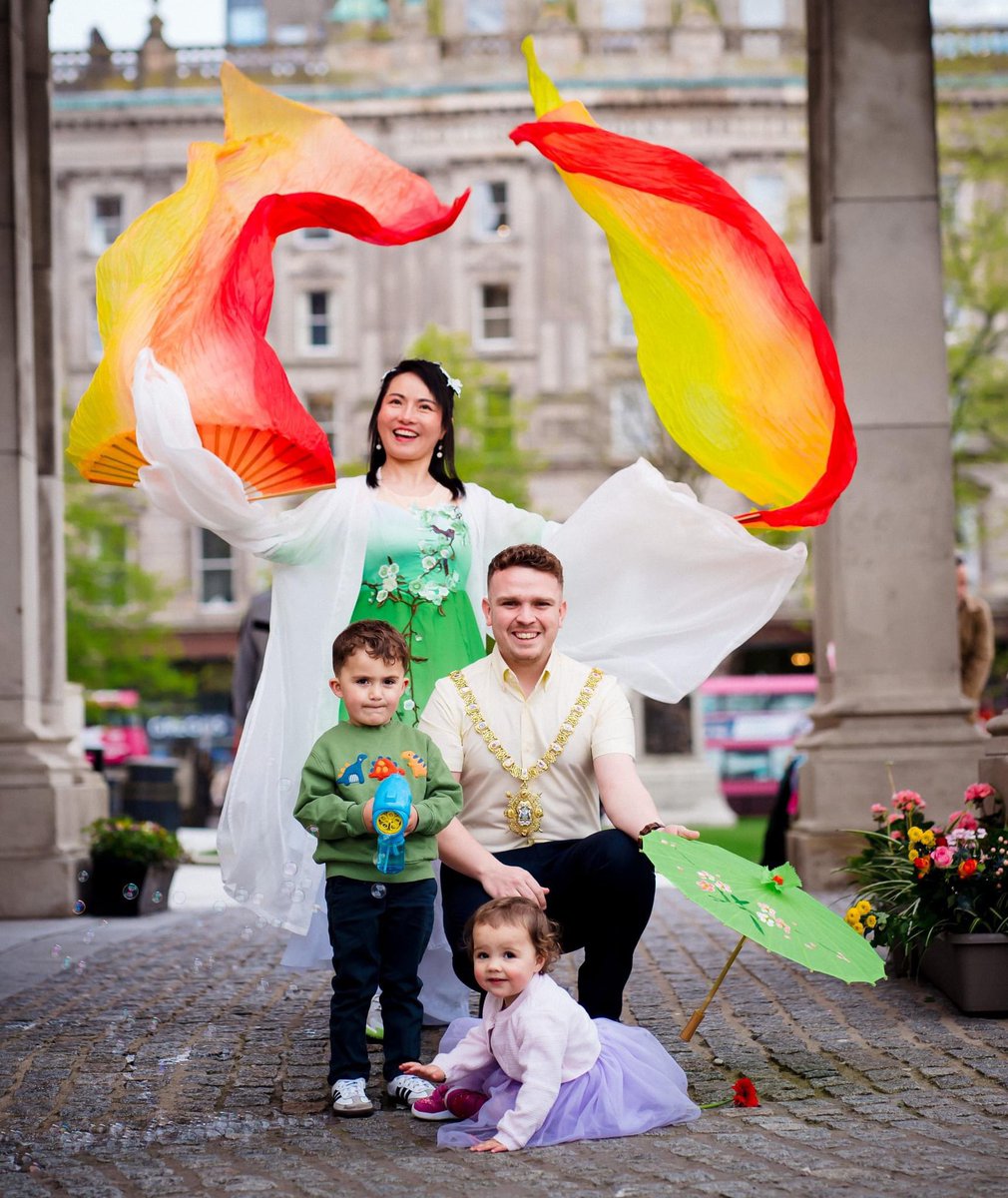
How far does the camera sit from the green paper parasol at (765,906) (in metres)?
4.52

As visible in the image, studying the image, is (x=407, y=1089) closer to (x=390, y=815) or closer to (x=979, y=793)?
(x=390, y=815)

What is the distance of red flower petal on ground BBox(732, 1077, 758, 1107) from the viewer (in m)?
4.75

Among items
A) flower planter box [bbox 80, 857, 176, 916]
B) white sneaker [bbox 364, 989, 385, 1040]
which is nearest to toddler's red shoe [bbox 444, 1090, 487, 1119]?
white sneaker [bbox 364, 989, 385, 1040]

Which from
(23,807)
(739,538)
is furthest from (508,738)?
(23,807)

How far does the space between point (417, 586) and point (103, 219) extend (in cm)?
4101

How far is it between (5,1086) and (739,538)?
3.08m

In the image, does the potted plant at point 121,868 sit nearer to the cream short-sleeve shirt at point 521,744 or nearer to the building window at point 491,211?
the cream short-sleeve shirt at point 521,744

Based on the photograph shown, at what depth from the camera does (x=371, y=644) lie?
486 centimetres

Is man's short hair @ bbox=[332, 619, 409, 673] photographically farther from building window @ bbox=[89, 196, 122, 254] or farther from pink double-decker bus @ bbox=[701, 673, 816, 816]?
building window @ bbox=[89, 196, 122, 254]

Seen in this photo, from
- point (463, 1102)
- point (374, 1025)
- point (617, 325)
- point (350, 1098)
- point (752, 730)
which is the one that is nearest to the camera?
point (463, 1102)

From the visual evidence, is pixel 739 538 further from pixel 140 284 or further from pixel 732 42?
pixel 732 42

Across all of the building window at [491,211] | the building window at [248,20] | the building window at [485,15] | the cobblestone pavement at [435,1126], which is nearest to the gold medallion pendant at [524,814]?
the cobblestone pavement at [435,1126]

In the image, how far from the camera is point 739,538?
6109 millimetres

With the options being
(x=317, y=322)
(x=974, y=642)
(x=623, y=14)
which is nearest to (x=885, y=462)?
(x=974, y=642)
